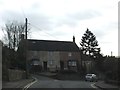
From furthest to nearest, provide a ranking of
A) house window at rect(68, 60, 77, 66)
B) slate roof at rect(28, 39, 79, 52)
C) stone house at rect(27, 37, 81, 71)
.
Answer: house window at rect(68, 60, 77, 66) → slate roof at rect(28, 39, 79, 52) → stone house at rect(27, 37, 81, 71)

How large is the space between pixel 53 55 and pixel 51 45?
171 inches

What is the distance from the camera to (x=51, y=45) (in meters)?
105

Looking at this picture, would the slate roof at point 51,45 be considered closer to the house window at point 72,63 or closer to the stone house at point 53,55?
the stone house at point 53,55

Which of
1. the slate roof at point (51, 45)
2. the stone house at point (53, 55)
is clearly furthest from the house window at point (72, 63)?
the slate roof at point (51, 45)

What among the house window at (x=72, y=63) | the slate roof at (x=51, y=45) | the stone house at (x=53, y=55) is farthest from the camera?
the house window at (x=72, y=63)

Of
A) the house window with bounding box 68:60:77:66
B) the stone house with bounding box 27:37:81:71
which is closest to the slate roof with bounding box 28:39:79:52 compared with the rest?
the stone house with bounding box 27:37:81:71

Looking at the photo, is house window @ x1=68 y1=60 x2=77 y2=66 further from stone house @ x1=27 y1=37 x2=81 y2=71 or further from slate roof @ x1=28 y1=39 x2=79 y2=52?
slate roof @ x1=28 y1=39 x2=79 y2=52

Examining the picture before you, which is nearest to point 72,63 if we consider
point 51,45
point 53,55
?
point 53,55

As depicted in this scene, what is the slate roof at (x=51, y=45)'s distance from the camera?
102069 millimetres

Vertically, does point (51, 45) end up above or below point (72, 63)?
above

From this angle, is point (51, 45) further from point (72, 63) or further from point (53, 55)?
point (72, 63)

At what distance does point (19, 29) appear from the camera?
7775cm

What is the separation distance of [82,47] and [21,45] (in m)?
53.9

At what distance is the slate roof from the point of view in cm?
10207
